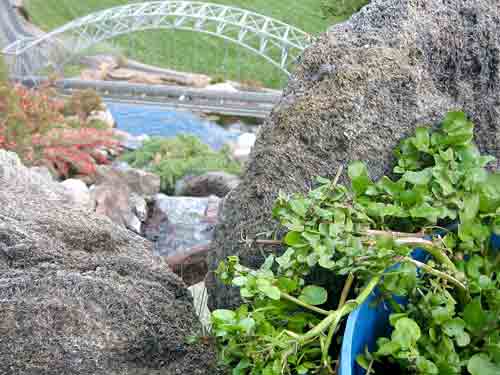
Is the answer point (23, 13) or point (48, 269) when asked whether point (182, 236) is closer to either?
point (48, 269)

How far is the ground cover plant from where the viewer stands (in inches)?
33.8

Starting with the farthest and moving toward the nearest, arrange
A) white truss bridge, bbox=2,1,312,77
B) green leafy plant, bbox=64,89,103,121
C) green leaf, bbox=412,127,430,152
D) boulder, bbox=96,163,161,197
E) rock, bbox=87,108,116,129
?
white truss bridge, bbox=2,1,312,77, rock, bbox=87,108,116,129, green leafy plant, bbox=64,89,103,121, boulder, bbox=96,163,161,197, green leaf, bbox=412,127,430,152

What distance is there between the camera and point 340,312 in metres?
0.88

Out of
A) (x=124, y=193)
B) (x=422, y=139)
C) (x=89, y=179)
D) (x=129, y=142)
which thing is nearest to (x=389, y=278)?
(x=422, y=139)

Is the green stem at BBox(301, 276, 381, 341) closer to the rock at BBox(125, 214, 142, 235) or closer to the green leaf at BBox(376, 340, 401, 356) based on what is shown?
the green leaf at BBox(376, 340, 401, 356)

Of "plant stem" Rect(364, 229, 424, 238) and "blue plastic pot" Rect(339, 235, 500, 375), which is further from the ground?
"plant stem" Rect(364, 229, 424, 238)

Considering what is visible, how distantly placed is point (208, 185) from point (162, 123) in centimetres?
661

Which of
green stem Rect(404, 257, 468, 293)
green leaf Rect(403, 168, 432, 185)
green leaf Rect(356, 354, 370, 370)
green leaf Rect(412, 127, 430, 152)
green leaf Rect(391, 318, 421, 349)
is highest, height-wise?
green leaf Rect(412, 127, 430, 152)

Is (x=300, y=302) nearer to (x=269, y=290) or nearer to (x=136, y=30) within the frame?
(x=269, y=290)

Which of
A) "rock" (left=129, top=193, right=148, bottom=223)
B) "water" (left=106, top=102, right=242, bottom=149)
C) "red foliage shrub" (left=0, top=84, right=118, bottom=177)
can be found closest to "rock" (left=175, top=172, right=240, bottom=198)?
"rock" (left=129, top=193, right=148, bottom=223)

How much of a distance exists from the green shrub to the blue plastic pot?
6.65 meters

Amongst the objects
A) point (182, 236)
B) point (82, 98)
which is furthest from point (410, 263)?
point (82, 98)

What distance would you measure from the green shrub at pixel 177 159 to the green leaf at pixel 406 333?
6.78m

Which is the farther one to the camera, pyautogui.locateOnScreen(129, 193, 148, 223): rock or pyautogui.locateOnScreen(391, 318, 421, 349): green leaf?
pyautogui.locateOnScreen(129, 193, 148, 223): rock
